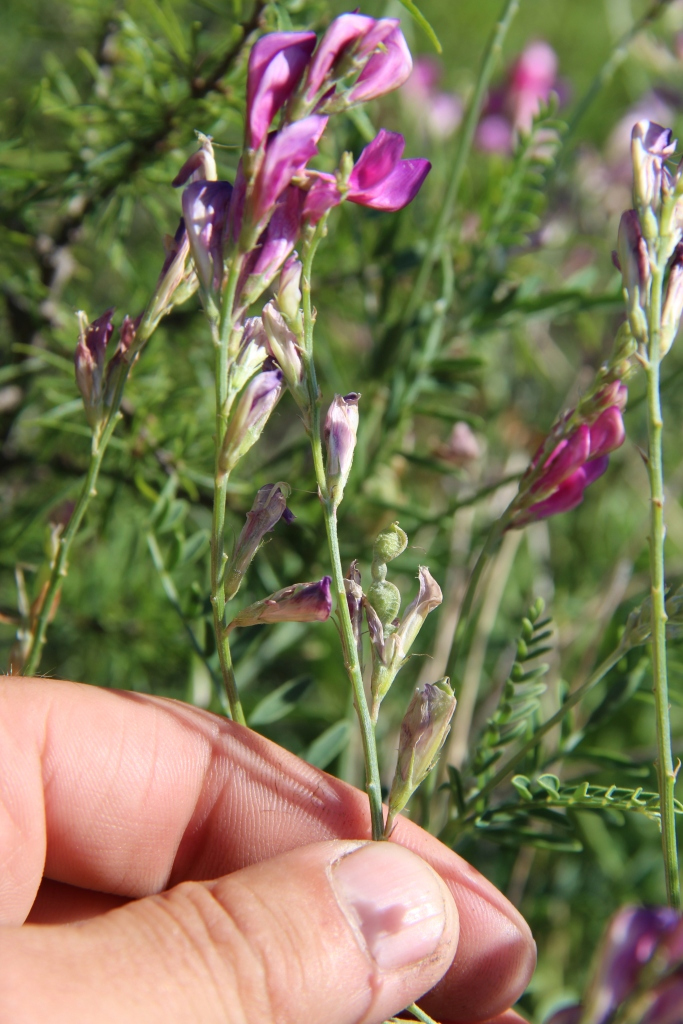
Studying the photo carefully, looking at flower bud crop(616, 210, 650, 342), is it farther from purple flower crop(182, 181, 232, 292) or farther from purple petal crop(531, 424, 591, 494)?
purple flower crop(182, 181, 232, 292)

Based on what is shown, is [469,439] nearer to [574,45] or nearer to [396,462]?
[396,462]

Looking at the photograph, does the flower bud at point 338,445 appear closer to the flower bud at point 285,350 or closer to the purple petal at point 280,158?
the flower bud at point 285,350

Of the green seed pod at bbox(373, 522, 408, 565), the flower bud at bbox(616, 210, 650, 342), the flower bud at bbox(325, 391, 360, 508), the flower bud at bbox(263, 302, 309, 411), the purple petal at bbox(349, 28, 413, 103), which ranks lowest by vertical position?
the green seed pod at bbox(373, 522, 408, 565)

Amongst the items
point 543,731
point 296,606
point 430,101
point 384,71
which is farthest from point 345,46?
point 430,101

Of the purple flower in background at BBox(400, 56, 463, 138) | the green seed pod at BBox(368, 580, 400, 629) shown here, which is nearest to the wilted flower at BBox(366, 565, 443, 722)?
the green seed pod at BBox(368, 580, 400, 629)

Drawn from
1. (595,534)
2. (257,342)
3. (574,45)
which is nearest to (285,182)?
(257,342)
